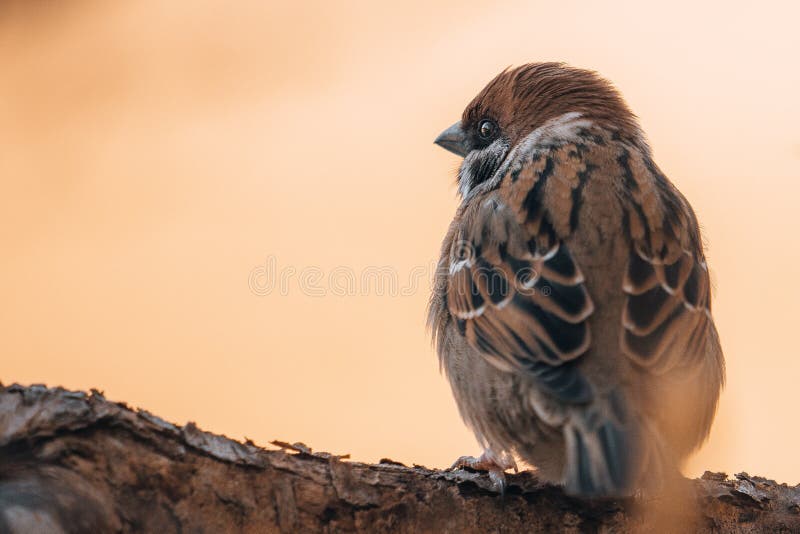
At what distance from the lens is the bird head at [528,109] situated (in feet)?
15.6

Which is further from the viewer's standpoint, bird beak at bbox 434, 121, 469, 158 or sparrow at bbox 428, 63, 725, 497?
bird beak at bbox 434, 121, 469, 158

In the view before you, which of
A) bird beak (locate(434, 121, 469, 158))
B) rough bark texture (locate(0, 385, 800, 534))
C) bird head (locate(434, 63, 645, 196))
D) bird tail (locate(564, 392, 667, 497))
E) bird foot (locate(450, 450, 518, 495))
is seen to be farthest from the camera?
bird beak (locate(434, 121, 469, 158))

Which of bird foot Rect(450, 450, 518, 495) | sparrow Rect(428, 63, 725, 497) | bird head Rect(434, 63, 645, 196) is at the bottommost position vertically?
bird foot Rect(450, 450, 518, 495)

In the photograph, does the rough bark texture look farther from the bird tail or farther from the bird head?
the bird head

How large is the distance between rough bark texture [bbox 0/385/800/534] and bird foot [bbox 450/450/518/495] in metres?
0.04

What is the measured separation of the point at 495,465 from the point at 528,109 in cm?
208

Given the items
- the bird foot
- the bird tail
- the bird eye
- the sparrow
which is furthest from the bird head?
the bird tail

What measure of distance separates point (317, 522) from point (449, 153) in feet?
9.67

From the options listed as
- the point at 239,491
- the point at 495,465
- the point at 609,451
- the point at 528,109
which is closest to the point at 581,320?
the point at 609,451

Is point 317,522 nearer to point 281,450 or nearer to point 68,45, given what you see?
point 281,450

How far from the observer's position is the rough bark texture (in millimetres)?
2561

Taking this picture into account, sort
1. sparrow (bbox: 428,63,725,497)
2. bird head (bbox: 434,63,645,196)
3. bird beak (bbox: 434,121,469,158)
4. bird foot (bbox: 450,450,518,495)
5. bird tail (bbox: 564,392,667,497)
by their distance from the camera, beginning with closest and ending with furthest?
1. bird tail (bbox: 564,392,667,497)
2. sparrow (bbox: 428,63,725,497)
3. bird foot (bbox: 450,450,518,495)
4. bird head (bbox: 434,63,645,196)
5. bird beak (bbox: 434,121,469,158)

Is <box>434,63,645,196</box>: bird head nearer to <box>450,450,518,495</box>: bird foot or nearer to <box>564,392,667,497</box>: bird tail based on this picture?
<box>450,450,518,495</box>: bird foot

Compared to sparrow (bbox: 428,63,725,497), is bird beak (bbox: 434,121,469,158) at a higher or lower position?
higher
